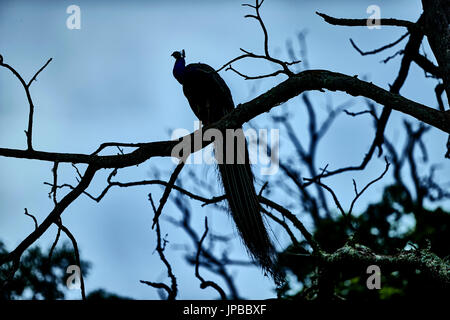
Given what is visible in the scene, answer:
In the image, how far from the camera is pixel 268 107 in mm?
3256

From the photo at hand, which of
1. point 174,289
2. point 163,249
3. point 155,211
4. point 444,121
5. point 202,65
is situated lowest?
point 174,289

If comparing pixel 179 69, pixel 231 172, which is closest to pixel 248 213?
pixel 231 172

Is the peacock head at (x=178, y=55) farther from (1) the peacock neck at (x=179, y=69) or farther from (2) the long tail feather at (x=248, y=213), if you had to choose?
(2) the long tail feather at (x=248, y=213)

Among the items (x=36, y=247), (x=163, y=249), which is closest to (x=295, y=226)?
(x=163, y=249)

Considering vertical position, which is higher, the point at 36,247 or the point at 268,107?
the point at 268,107

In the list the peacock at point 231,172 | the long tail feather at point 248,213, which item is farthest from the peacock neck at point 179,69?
the long tail feather at point 248,213

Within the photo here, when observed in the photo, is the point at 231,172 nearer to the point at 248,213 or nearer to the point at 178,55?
the point at 248,213

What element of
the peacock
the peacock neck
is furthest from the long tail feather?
the peacock neck

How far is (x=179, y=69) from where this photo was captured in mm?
4961

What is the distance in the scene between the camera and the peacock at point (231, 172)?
364 centimetres

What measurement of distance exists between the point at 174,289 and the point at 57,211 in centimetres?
91
